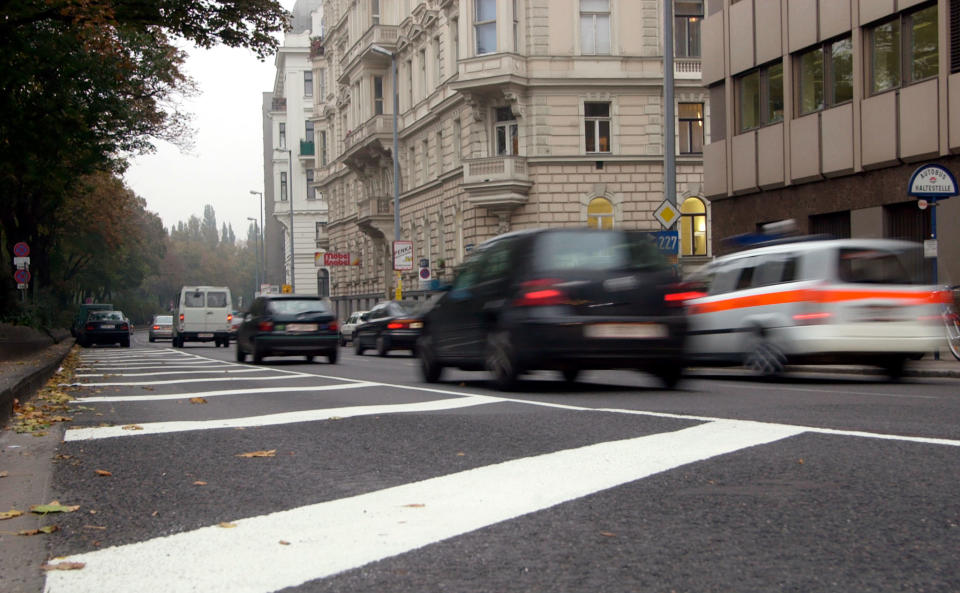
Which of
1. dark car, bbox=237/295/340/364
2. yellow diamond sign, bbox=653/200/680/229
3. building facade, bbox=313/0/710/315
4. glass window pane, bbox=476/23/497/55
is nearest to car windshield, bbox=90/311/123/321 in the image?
building facade, bbox=313/0/710/315

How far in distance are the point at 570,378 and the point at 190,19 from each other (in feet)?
30.9

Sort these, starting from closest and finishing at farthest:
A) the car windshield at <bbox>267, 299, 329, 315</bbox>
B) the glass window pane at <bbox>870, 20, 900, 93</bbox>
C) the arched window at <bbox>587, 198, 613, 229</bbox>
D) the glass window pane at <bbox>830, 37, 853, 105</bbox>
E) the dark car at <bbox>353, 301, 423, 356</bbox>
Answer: the glass window pane at <bbox>870, 20, 900, 93</bbox>, the car windshield at <bbox>267, 299, 329, 315</bbox>, the glass window pane at <bbox>830, 37, 853, 105</bbox>, the dark car at <bbox>353, 301, 423, 356</bbox>, the arched window at <bbox>587, 198, 613, 229</bbox>

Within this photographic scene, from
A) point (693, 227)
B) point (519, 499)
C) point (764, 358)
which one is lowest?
point (519, 499)

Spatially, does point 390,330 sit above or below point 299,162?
below

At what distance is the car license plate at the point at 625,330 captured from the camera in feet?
35.6

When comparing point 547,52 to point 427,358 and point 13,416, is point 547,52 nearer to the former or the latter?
point 427,358

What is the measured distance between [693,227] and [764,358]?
27.2 metres

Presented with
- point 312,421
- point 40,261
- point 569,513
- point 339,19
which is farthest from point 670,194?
point 339,19

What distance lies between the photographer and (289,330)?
22516 millimetres

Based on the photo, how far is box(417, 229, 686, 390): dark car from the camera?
35.6 feet

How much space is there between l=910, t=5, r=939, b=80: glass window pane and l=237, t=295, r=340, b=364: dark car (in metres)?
12.6

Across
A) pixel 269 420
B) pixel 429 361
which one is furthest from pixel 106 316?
pixel 269 420

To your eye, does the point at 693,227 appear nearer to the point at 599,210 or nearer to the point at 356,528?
the point at 599,210

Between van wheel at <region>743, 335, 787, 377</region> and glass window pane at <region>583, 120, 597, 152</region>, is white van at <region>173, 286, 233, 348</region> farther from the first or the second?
van wheel at <region>743, 335, 787, 377</region>
